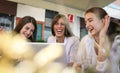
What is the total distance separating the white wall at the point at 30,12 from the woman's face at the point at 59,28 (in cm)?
412

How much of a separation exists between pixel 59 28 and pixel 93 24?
0.54 metres

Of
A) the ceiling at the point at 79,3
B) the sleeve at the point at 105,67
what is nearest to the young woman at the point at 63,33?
the ceiling at the point at 79,3

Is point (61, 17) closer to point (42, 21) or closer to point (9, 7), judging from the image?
point (9, 7)

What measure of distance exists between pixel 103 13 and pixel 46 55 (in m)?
0.78

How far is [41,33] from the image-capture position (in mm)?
6422

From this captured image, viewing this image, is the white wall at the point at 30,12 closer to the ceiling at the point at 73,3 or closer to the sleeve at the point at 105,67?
the ceiling at the point at 73,3

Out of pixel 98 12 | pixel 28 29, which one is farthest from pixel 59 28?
pixel 98 12

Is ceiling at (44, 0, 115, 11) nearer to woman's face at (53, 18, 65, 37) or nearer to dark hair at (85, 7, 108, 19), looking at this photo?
woman's face at (53, 18, 65, 37)

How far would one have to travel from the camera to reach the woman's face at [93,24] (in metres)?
1.21

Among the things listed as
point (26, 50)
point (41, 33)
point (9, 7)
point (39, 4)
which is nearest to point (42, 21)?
point (41, 33)

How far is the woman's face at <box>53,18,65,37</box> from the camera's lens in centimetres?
171

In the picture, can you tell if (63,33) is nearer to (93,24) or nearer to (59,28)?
(59,28)

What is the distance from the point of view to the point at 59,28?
1711 mm

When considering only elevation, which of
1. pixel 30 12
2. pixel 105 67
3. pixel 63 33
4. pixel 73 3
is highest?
pixel 30 12
